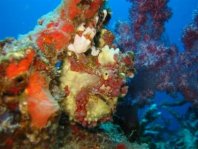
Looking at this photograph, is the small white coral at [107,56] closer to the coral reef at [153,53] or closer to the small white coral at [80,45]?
the small white coral at [80,45]

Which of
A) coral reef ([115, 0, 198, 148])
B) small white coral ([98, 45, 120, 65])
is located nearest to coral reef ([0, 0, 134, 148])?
small white coral ([98, 45, 120, 65])

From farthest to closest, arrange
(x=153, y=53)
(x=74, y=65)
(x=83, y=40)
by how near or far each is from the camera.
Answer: (x=153, y=53) → (x=74, y=65) → (x=83, y=40)

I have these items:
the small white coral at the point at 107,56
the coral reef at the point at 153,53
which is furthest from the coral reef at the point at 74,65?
the coral reef at the point at 153,53

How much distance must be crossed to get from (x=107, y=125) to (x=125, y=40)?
74.5 inches

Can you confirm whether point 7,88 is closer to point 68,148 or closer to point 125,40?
point 68,148

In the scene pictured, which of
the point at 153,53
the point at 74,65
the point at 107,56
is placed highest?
the point at 153,53

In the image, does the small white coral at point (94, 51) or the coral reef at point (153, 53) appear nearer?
the small white coral at point (94, 51)

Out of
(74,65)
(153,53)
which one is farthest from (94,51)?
(153,53)

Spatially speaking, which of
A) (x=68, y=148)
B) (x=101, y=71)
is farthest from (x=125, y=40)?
(x=68, y=148)

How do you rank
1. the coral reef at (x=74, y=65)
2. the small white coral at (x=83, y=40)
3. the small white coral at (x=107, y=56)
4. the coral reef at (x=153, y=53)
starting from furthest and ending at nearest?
the coral reef at (x=153, y=53) → the small white coral at (x=107, y=56) → the small white coral at (x=83, y=40) → the coral reef at (x=74, y=65)

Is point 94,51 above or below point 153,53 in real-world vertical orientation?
below

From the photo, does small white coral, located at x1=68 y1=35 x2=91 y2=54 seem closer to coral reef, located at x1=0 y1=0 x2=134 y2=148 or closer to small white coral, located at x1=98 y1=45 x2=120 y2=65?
coral reef, located at x1=0 y1=0 x2=134 y2=148

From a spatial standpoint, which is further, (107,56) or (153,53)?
(153,53)

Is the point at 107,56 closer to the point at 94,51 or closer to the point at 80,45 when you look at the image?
the point at 94,51
